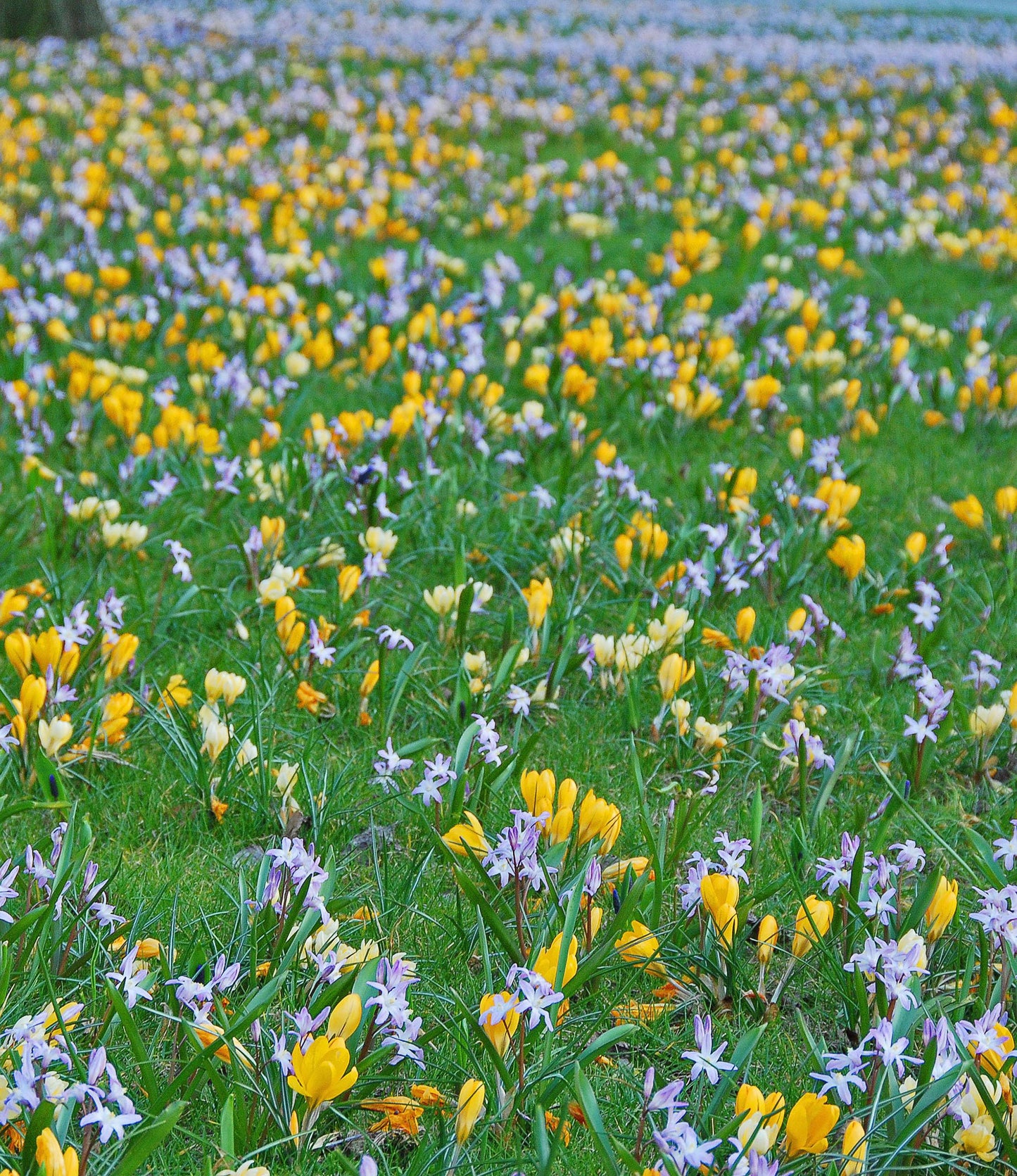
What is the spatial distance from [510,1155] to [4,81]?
12.1m

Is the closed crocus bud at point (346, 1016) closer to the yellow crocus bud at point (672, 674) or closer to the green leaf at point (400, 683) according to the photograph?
the green leaf at point (400, 683)

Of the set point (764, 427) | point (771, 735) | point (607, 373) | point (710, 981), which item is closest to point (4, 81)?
point (607, 373)

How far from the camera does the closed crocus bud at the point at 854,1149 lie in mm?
1864

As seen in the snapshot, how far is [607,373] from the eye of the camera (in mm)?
5867

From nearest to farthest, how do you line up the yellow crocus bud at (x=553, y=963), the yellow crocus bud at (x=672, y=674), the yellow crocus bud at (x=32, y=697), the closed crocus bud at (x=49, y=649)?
the yellow crocus bud at (x=553, y=963) → the yellow crocus bud at (x=32, y=697) → the closed crocus bud at (x=49, y=649) → the yellow crocus bud at (x=672, y=674)

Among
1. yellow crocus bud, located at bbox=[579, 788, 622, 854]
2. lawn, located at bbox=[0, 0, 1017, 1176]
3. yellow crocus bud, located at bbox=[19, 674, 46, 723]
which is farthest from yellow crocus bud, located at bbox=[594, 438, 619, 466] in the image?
yellow crocus bud, located at bbox=[19, 674, 46, 723]

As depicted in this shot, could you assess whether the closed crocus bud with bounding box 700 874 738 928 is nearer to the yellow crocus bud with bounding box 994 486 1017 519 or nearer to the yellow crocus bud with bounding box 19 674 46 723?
the yellow crocus bud with bounding box 19 674 46 723

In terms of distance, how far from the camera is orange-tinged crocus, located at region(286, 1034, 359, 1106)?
188 cm

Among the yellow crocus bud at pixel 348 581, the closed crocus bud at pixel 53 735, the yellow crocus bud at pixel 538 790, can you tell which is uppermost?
the yellow crocus bud at pixel 538 790

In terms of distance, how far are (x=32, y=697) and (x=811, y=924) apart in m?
1.81

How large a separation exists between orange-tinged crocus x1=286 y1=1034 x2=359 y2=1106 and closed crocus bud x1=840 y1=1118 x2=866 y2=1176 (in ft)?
2.50

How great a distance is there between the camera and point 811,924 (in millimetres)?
2355

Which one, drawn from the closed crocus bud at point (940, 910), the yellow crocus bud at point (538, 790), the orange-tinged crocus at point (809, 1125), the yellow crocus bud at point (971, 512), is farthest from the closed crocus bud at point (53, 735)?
the yellow crocus bud at point (971, 512)

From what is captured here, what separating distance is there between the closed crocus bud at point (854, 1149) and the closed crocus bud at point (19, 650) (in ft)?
7.10
